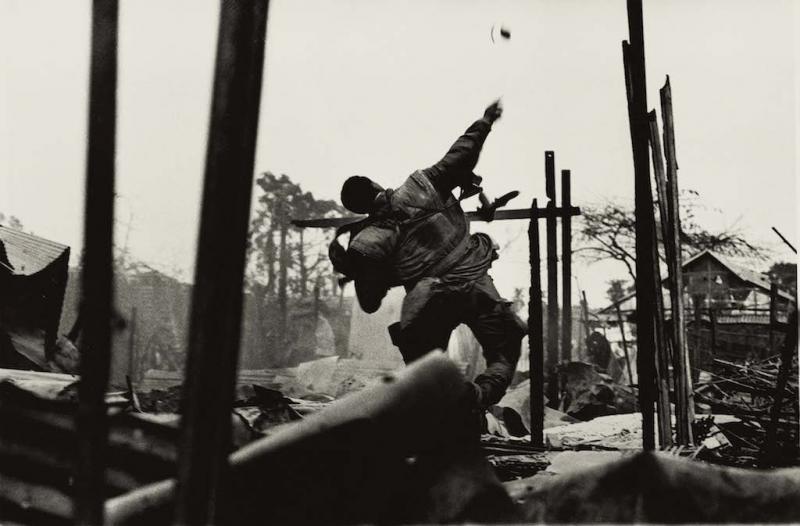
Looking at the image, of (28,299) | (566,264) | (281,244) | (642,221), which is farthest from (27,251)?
(281,244)

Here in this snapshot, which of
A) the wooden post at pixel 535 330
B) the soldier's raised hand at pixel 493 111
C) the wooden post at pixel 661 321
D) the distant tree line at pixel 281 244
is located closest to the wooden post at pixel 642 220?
the wooden post at pixel 661 321

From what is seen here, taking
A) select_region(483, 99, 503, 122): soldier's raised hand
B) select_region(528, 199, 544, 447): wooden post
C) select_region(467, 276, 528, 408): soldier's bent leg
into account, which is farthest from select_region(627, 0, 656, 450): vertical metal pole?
select_region(528, 199, 544, 447): wooden post

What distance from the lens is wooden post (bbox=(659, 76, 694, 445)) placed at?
508 centimetres

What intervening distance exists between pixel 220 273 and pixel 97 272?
261 millimetres

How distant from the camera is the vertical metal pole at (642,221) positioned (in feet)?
14.6

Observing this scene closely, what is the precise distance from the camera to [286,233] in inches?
1431

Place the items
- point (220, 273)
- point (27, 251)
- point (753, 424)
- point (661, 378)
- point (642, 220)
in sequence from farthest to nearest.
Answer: point (27, 251) < point (753, 424) < point (661, 378) < point (642, 220) < point (220, 273)

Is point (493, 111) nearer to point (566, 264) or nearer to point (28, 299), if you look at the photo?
point (28, 299)

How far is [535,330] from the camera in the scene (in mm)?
6234

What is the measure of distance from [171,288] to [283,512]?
106 ft

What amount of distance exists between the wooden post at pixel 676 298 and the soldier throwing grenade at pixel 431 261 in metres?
1.15

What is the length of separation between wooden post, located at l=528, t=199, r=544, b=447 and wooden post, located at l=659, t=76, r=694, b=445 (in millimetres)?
1205

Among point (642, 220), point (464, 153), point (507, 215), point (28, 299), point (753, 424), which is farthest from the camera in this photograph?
point (28, 299)

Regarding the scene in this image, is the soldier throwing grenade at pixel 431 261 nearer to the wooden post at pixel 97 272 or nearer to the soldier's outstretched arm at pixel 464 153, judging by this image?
the soldier's outstretched arm at pixel 464 153
